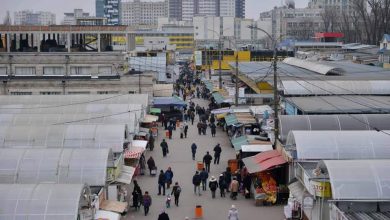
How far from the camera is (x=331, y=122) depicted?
24.7 meters

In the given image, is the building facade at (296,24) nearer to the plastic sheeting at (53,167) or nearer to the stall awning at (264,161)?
the stall awning at (264,161)

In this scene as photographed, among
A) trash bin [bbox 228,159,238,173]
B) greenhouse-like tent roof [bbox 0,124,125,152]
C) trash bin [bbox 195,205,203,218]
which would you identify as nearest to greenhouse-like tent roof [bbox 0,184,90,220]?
trash bin [bbox 195,205,203,218]

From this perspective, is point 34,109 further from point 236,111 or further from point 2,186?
point 2,186

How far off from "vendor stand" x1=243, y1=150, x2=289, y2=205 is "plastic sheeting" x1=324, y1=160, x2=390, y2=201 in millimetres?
5833

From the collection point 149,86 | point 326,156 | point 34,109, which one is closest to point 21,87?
point 149,86

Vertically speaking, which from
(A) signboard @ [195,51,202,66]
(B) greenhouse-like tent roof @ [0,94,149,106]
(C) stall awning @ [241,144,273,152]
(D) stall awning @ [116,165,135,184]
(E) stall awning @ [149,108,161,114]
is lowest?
(D) stall awning @ [116,165,135,184]

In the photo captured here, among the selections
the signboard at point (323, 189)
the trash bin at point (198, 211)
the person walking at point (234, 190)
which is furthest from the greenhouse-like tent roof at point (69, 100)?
the signboard at point (323, 189)

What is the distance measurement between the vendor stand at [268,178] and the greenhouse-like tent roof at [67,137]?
4.96 meters

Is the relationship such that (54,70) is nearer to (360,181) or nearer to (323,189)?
(323,189)

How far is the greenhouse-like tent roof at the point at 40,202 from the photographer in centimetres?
1530

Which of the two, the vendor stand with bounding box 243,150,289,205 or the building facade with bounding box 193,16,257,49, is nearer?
the vendor stand with bounding box 243,150,289,205

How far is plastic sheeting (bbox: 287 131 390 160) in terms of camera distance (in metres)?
20.0

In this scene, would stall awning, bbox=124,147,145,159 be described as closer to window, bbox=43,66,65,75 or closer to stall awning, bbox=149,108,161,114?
stall awning, bbox=149,108,161,114

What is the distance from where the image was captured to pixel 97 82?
149 ft
